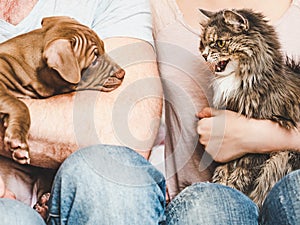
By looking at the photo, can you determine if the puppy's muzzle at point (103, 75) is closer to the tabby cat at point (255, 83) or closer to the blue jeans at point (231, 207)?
the tabby cat at point (255, 83)

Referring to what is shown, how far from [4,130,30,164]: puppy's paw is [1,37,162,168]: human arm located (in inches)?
0.8

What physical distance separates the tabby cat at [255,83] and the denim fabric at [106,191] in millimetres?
301

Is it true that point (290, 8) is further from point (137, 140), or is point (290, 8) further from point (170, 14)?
point (137, 140)

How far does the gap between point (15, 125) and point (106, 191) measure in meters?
0.41

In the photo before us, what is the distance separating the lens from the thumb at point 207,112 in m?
1.40

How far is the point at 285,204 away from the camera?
0.99m

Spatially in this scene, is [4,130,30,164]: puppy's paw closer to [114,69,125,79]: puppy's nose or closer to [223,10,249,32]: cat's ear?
[114,69,125,79]: puppy's nose

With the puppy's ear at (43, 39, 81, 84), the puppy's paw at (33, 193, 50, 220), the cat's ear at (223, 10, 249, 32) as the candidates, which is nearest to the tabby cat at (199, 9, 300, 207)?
the cat's ear at (223, 10, 249, 32)

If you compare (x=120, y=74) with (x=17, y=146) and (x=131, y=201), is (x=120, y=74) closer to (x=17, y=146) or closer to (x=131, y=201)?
(x=17, y=146)

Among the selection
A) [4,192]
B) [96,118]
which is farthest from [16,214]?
[96,118]

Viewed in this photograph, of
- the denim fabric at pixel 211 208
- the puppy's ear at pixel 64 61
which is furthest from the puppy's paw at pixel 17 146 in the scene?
the denim fabric at pixel 211 208

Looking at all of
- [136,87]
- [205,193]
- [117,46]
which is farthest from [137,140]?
[205,193]

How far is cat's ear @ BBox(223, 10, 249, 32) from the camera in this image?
A: 1304 mm

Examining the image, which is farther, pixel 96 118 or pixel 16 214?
pixel 96 118
